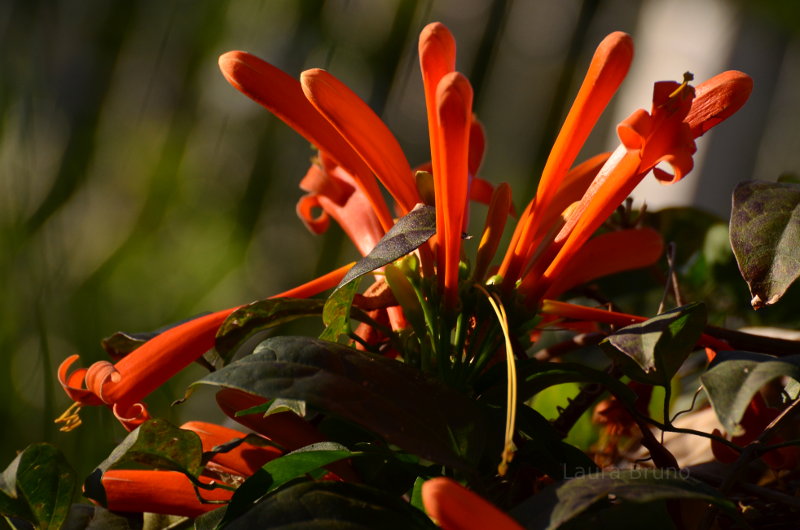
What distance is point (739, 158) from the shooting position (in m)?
0.95

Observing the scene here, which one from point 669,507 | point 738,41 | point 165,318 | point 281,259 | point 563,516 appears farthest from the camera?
point 281,259

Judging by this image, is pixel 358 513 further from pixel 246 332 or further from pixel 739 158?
pixel 739 158

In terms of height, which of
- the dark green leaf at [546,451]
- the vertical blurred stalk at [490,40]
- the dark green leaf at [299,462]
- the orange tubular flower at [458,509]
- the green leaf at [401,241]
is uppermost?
the vertical blurred stalk at [490,40]

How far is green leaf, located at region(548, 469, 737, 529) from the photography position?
158 millimetres

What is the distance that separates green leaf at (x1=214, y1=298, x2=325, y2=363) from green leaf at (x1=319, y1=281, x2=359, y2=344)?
1 cm

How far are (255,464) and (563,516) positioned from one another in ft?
0.48

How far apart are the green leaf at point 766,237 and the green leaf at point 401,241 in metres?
0.09

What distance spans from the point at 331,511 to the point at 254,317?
0.09 m

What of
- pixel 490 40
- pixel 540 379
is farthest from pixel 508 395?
pixel 490 40

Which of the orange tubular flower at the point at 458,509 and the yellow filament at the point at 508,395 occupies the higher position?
the yellow filament at the point at 508,395

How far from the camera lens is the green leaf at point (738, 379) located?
0.18 m

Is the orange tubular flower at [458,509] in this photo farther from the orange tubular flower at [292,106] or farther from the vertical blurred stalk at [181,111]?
the vertical blurred stalk at [181,111]

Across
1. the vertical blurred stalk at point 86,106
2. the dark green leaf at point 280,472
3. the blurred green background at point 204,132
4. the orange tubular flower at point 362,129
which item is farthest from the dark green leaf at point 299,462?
the vertical blurred stalk at point 86,106

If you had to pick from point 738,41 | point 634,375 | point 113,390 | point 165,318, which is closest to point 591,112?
point 634,375
